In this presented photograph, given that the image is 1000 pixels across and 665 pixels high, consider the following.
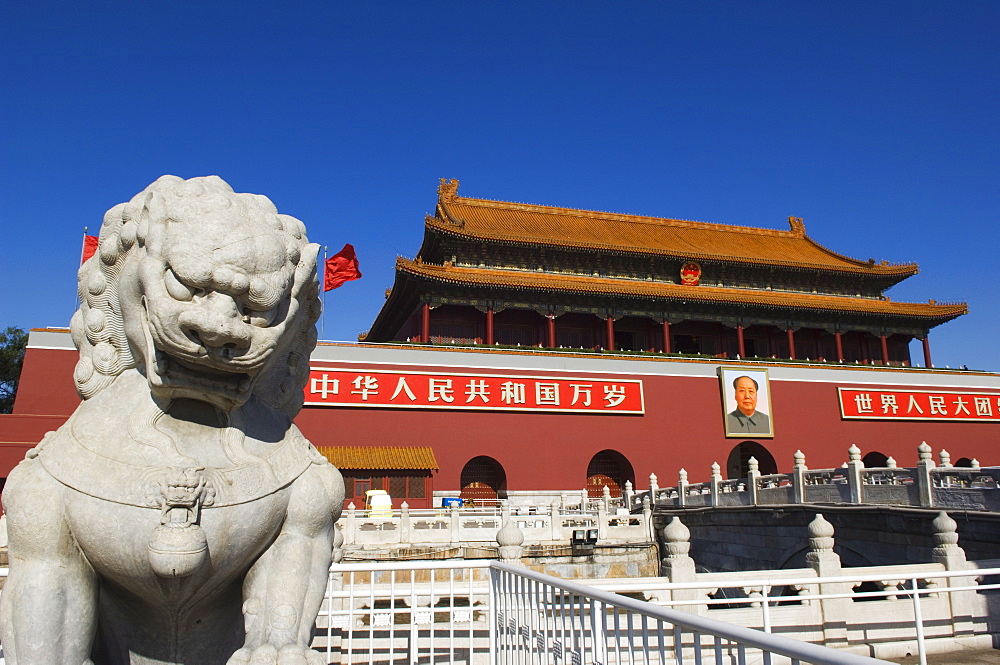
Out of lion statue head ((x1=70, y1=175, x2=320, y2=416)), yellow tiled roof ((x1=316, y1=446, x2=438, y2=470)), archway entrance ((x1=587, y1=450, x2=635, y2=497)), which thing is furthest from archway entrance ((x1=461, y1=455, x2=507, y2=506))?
lion statue head ((x1=70, y1=175, x2=320, y2=416))

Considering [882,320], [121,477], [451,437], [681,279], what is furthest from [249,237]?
[882,320]

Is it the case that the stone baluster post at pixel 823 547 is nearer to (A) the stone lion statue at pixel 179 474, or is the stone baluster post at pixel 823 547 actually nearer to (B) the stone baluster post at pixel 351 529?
(A) the stone lion statue at pixel 179 474

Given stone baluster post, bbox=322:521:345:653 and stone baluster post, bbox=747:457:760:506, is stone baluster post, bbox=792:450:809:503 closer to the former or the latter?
stone baluster post, bbox=747:457:760:506

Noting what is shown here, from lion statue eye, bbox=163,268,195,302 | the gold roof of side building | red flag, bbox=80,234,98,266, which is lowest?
lion statue eye, bbox=163,268,195,302

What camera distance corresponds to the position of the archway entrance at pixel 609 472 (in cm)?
1964

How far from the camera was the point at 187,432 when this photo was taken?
6.88 feet

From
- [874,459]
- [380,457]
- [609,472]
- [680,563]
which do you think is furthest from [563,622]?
[874,459]

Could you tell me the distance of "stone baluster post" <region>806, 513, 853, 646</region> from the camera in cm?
682

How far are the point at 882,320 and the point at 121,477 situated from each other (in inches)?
1055

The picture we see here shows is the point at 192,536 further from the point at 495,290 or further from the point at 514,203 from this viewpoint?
the point at 514,203

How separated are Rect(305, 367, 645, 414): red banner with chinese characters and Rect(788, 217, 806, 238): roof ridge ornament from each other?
13921 mm

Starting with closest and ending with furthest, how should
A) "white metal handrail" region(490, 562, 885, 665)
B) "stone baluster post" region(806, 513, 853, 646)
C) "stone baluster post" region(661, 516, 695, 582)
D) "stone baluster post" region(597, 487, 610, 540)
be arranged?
"white metal handrail" region(490, 562, 885, 665)
"stone baluster post" region(806, 513, 853, 646)
"stone baluster post" region(661, 516, 695, 582)
"stone baluster post" region(597, 487, 610, 540)

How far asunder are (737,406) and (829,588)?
45.6 feet

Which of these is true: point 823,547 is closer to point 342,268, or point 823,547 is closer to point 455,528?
point 455,528
